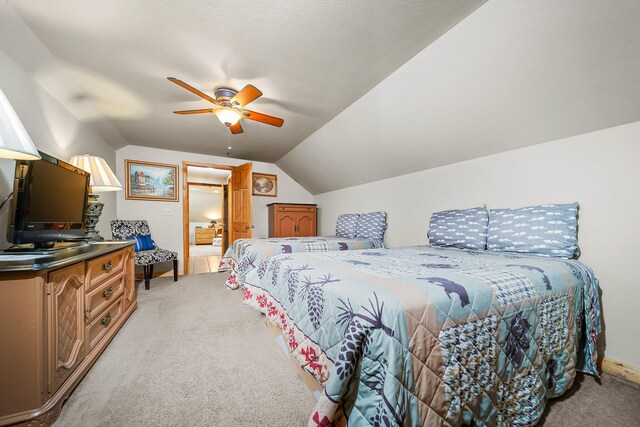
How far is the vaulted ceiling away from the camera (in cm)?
146

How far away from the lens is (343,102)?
2758mm

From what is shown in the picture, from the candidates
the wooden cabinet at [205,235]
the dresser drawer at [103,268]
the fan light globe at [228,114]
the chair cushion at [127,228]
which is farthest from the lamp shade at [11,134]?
the wooden cabinet at [205,235]

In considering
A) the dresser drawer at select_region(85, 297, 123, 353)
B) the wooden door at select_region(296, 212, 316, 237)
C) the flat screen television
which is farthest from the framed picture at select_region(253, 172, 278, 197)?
the dresser drawer at select_region(85, 297, 123, 353)

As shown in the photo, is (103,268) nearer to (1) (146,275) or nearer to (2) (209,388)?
(2) (209,388)

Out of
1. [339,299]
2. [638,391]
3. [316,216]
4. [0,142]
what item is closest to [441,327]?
[339,299]

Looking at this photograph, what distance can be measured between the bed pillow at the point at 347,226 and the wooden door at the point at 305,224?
879 millimetres

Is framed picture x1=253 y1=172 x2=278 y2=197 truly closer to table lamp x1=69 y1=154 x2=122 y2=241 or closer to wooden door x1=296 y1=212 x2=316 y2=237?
wooden door x1=296 y1=212 x2=316 y2=237

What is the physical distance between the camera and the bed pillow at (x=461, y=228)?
229 cm

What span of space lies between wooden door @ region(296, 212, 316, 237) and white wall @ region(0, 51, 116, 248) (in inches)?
131

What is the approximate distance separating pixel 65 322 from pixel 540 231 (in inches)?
125

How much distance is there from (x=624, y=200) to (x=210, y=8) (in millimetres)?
3053

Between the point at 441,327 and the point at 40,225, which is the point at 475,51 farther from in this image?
the point at 40,225

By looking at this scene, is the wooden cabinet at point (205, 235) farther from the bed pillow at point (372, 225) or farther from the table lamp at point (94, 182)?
the bed pillow at point (372, 225)

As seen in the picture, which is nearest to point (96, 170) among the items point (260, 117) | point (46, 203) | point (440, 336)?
point (46, 203)
